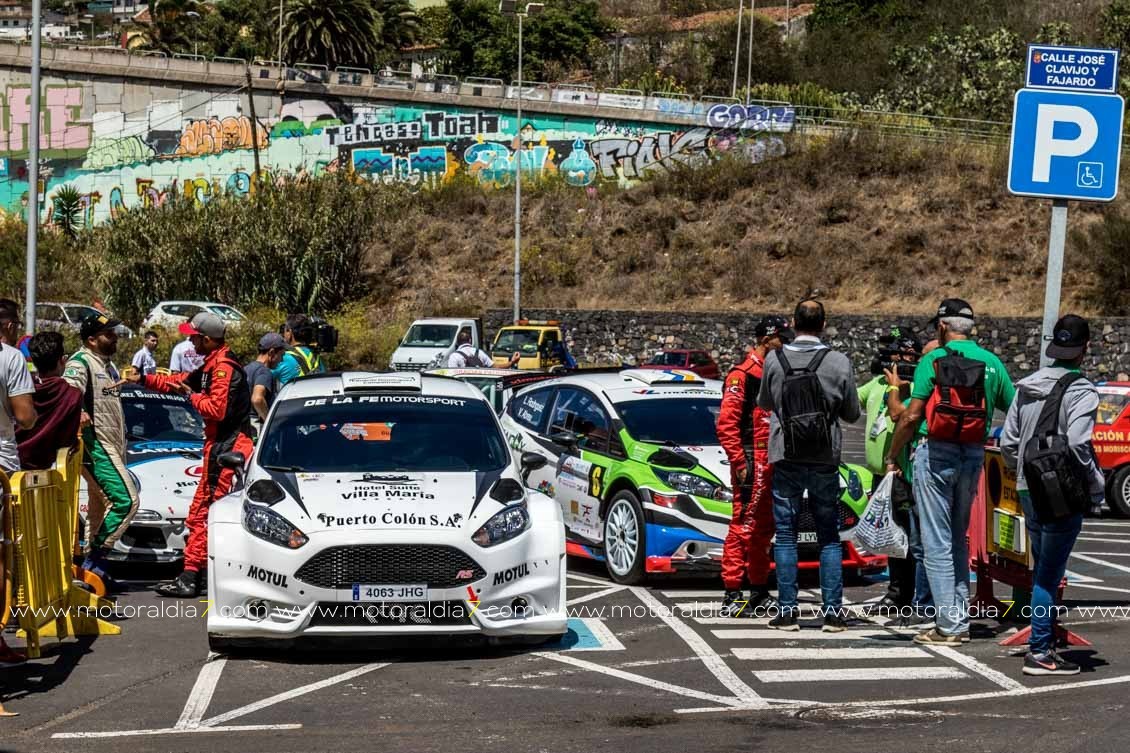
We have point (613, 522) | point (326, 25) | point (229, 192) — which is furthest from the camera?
point (326, 25)

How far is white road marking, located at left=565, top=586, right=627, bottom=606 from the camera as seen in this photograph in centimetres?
1080

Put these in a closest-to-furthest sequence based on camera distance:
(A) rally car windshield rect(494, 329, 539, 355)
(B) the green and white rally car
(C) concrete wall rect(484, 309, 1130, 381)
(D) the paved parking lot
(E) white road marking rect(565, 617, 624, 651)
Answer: (D) the paved parking lot
(E) white road marking rect(565, 617, 624, 651)
(B) the green and white rally car
(A) rally car windshield rect(494, 329, 539, 355)
(C) concrete wall rect(484, 309, 1130, 381)

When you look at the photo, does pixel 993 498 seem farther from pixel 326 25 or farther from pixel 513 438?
pixel 326 25

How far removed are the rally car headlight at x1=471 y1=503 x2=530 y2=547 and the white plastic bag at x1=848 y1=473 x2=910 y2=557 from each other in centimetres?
238

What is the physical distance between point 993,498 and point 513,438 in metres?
4.77

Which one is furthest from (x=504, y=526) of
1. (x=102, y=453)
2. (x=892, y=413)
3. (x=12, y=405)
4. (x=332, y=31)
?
(x=332, y=31)

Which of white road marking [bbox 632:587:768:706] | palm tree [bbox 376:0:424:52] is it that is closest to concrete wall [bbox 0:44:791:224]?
palm tree [bbox 376:0:424:52]

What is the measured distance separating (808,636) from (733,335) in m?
36.9

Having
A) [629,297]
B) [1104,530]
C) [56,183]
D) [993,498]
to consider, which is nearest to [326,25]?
[56,183]

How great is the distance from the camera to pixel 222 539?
8.55 m

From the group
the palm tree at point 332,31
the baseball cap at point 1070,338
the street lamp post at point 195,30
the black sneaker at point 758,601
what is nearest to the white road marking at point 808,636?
the black sneaker at point 758,601

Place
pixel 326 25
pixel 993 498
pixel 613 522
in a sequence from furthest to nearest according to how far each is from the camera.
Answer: pixel 326 25 < pixel 613 522 < pixel 993 498

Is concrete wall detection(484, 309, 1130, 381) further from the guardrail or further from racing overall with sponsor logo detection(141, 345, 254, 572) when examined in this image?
racing overall with sponsor logo detection(141, 345, 254, 572)

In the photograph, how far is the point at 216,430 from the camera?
35.5ft
